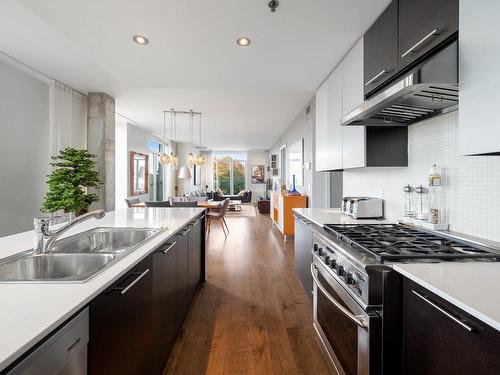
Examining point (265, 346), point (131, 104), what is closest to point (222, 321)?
point (265, 346)

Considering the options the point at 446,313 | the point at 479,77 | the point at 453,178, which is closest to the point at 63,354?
the point at 446,313

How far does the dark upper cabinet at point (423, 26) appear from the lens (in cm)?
117

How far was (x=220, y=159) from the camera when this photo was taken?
12.7m

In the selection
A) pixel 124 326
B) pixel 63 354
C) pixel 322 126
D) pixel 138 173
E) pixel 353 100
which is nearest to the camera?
pixel 63 354

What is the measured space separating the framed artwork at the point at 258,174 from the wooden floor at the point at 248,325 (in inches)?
357

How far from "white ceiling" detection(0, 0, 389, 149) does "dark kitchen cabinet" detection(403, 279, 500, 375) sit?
6.00ft

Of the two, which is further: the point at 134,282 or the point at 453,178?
the point at 453,178

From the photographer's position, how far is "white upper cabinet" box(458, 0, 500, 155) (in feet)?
3.09

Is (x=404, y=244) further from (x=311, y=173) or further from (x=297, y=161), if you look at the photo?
(x=297, y=161)

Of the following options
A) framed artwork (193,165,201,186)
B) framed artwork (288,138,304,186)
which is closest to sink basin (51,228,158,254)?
framed artwork (288,138,304,186)

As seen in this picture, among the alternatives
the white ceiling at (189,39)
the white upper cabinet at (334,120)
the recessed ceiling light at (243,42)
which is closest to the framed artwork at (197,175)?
the white ceiling at (189,39)

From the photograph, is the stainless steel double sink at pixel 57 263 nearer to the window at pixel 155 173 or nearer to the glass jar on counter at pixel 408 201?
the glass jar on counter at pixel 408 201

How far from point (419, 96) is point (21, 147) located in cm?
473

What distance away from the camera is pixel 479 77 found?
1010mm
